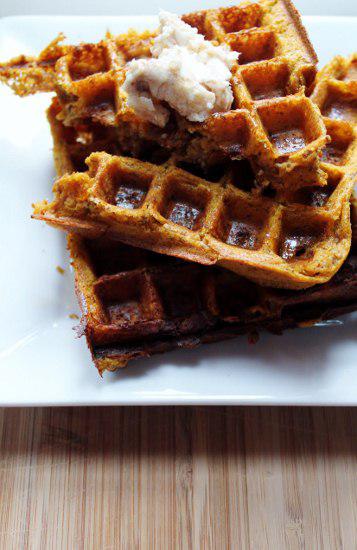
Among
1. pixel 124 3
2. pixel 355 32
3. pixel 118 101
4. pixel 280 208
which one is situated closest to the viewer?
pixel 280 208

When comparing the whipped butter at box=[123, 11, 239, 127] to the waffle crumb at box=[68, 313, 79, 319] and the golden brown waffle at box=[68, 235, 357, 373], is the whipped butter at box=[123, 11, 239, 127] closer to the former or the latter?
the golden brown waffle at box=[68, 235, 357, 373]

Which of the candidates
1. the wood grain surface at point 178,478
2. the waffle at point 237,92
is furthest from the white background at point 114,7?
the wood grain surface at point 178,478

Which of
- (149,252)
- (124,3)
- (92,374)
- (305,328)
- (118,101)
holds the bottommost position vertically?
(92,374)

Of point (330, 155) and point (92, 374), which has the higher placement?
point (330, 155)

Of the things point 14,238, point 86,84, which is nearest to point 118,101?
point 86,84

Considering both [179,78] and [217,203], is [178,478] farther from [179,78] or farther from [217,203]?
[179,78]

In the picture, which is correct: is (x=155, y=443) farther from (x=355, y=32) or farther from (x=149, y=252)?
(x=355, y=32)

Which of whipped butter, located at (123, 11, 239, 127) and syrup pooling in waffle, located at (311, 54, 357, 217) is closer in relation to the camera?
whipped butter, located at (123, 11, 239, 127)

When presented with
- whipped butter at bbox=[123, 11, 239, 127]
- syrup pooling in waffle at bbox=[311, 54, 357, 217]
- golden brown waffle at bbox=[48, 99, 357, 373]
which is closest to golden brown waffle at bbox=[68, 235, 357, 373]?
golden brown waffle at bbox=[48, 99, 357, 373]
